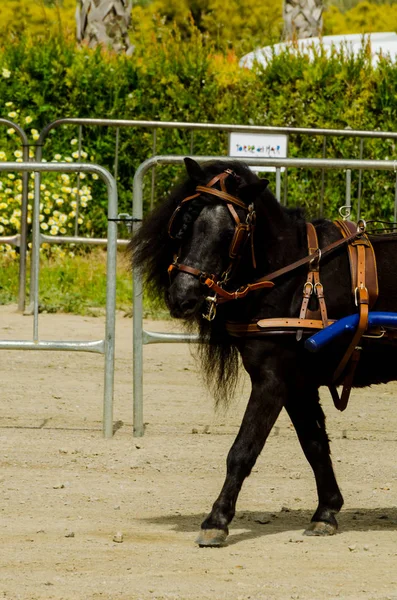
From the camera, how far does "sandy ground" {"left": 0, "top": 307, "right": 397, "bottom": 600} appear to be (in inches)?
175

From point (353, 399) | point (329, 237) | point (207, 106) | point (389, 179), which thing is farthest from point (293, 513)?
point (207, 106)

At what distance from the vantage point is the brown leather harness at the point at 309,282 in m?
4.83

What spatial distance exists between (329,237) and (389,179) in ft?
21.0

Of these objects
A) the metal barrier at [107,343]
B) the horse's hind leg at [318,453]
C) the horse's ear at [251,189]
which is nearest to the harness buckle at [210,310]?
the horse's ear at [251,189]

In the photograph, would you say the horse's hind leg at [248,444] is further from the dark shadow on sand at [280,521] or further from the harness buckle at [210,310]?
the harness buckle at [210,310]

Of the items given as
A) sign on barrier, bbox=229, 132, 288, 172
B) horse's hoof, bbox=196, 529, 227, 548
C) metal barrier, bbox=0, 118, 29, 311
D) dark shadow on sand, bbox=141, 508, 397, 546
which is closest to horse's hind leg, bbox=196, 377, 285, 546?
horse's hoof, bbox=196, 529, 227, 548

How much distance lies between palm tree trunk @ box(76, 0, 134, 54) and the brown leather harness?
12.1 meters

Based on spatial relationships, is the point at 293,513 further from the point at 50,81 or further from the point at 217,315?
the point at 50,81

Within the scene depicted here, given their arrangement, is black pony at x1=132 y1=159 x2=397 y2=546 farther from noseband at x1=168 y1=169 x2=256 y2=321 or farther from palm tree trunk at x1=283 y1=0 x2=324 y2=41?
palm tree trunk at x1=283 y1=0 x2=324 y2=41

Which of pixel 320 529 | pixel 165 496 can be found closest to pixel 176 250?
pixel 320 529

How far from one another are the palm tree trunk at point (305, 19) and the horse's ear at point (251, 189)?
14994 millimetres

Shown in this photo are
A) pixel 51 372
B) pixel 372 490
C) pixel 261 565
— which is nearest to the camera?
pixel 261 565

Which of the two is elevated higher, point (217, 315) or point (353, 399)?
point (217, 315)

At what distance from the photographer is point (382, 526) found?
17.8 feet
